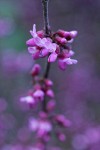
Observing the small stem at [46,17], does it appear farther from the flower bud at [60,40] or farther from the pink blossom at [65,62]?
the pink blossom at [65,62]

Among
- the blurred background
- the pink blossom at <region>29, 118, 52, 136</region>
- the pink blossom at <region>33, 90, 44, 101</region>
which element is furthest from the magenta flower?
Result: the blurred background

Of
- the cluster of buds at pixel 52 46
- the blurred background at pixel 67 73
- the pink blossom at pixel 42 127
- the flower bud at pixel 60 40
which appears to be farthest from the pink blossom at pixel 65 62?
the blurred background at pixel 67 73

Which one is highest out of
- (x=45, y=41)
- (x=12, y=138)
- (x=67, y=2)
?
(x=67, y=2)

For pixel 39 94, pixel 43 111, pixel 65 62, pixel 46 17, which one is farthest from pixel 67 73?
pixel 46 17

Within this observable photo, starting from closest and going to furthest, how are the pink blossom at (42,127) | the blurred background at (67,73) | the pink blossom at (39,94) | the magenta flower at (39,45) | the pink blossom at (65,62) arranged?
the magenta flower at (39,45)
the pink blossom at (65,62)
the pink blossom at (39,94)
the pink blossom at (42,127)
the blurred background at (67,73)

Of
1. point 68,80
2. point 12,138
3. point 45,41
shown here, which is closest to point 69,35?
point 45,41

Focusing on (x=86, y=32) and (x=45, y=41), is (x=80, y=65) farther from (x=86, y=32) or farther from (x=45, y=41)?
(x=45, y=41)

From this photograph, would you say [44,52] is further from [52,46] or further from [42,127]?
[42,127]
